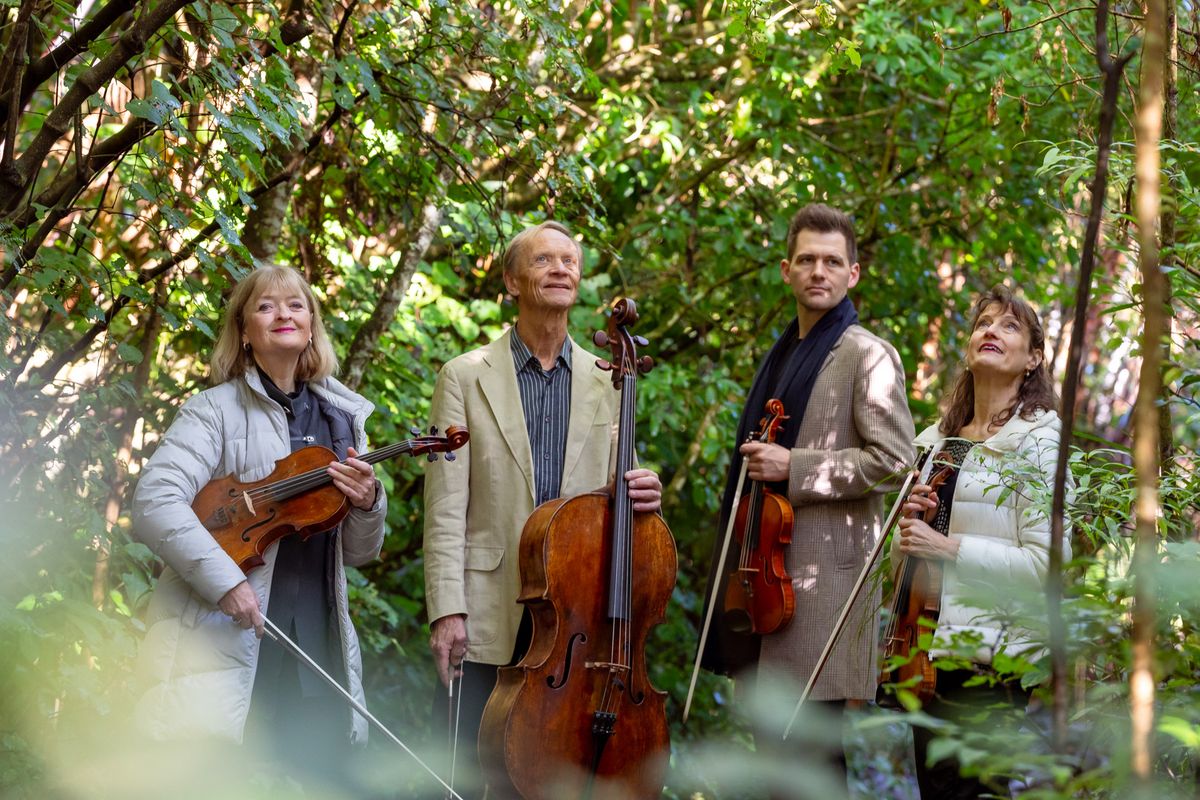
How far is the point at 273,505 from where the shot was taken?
9.16ft

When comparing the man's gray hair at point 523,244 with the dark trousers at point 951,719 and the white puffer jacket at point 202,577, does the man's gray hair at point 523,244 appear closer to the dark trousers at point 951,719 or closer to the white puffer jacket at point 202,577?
the white puffer jacket at point 202,577

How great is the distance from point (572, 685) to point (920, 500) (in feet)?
2.95

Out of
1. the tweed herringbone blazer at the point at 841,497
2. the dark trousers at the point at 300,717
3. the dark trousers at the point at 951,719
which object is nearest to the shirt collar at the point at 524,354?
the tweed herringbone blazer at the point at 841,497

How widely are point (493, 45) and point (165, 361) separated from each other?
1597 mm

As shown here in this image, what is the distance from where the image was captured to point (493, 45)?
380 centimetres

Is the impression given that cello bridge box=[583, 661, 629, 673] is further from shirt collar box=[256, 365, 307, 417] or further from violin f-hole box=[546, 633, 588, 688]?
shirt collar box=[256, 365, 307, 417]

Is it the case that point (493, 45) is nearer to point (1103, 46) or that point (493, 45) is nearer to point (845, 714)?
point (845, 714)

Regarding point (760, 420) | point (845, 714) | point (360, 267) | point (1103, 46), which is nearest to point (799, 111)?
point (360, 267)

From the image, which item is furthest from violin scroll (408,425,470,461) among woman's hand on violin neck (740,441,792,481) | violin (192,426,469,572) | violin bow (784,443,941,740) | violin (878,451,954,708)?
violin (878,451,954,708)

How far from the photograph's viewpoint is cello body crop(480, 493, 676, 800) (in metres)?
2.76

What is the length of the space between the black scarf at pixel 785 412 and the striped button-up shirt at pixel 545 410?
0.47 metres

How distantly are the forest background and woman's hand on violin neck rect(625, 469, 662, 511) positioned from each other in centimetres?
96

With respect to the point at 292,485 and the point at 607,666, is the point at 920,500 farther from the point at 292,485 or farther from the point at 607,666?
the point at 292,485

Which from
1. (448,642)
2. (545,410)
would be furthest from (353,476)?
(545,410)
